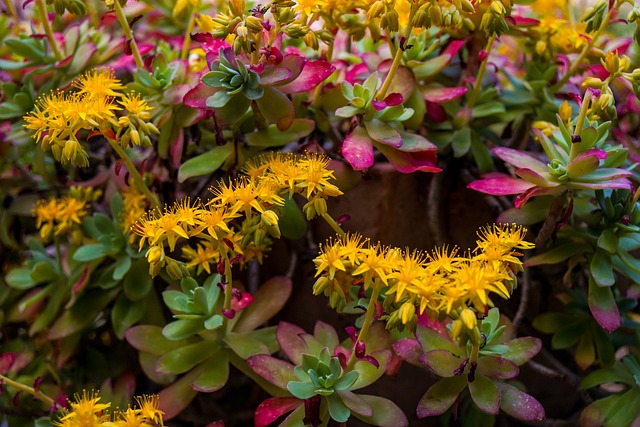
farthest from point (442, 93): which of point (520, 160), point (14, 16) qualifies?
point (14, 16)

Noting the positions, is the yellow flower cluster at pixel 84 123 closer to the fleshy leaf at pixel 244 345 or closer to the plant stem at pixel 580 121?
the fleshy leaf at pixel 244 345

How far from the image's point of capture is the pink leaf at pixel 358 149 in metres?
0.90

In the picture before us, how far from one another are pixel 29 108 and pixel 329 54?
1.72ft

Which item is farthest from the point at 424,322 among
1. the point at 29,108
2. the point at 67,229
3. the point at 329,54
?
the point at 29,108

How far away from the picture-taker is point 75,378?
119 cm

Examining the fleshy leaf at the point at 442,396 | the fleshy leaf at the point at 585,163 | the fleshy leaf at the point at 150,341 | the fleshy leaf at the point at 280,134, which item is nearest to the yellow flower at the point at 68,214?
the fleshy leaf at the point at 150,341

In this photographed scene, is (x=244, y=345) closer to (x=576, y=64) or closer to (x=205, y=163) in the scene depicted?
(x=205, y=163)

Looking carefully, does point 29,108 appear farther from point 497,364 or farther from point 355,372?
point 497,364

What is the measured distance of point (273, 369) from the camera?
89cm

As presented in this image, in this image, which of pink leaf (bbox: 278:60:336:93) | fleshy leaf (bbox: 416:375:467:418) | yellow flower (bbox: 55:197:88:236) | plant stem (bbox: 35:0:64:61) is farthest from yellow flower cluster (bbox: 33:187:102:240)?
fleshy leaf (bbox: 416:375:467:418)

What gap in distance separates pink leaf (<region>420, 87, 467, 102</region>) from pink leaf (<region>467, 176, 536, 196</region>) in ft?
0.56

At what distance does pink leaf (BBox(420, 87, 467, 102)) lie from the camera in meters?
1.05

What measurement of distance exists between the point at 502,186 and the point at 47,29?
2.56ft

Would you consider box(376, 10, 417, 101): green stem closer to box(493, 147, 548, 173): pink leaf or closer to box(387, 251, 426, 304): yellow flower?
box(493, 147, 548, 173): pink leaf
